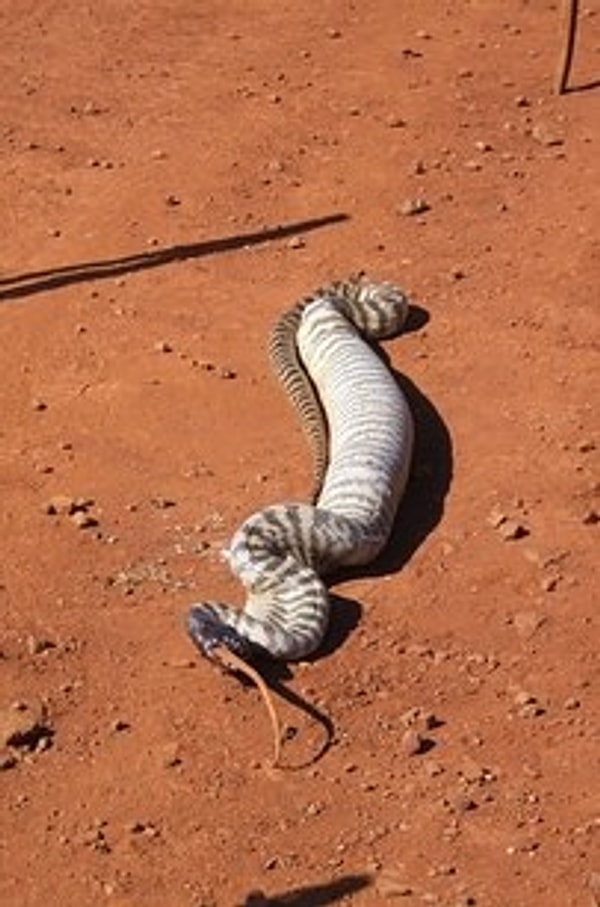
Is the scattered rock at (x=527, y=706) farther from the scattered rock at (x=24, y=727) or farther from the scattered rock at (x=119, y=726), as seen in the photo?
the scattered rock at (x=24, y=727)

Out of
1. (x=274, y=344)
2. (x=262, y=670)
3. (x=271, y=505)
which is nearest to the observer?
(x=262, y=670)

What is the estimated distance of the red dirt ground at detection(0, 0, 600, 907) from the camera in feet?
24.9

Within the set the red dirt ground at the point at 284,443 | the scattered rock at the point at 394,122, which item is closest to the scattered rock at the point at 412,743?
the red dirt ground at the point at 284,443

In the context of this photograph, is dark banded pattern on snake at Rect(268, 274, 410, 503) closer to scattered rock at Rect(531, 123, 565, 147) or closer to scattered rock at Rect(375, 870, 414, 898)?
scattered rock at Rect(531, 123, 565, 147)

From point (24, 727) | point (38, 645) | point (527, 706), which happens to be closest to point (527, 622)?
point (527, 706)

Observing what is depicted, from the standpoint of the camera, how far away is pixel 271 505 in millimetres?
9406

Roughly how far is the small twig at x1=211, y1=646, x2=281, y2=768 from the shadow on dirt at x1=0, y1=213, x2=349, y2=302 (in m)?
3.73

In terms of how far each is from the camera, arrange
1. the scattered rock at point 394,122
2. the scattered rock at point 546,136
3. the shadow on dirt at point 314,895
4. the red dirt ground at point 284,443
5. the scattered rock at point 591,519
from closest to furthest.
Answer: the shadow on dirt at point 314,895 < the red dirt ground at point 284,443 < the scattered rock at point 591,519 < the scattered rock at point 546,136 < the scattered rock at point 394,122

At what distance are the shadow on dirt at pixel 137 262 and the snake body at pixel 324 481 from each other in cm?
93

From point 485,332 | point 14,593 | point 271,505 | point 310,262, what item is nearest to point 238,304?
point 310,262

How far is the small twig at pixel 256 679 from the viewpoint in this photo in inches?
312

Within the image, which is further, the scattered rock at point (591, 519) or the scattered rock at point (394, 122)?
the scattered rock at point (394, 122)

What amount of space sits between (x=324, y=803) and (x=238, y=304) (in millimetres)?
4217

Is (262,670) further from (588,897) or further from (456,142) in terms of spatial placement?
(456,142)
